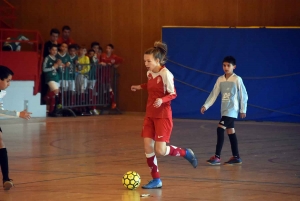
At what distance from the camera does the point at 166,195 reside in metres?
7.68

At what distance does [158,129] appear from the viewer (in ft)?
27.2

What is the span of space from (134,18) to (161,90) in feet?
44.0

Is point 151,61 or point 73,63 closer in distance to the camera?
point 151,61

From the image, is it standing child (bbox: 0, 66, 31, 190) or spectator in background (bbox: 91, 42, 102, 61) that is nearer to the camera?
standing child (bbox: 0, 66, 31, 190)

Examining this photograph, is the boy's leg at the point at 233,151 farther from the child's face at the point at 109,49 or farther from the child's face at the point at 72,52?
the child's face at the point at 109,49

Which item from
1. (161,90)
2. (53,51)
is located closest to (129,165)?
(161,90)

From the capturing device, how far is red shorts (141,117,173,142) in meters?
8.27

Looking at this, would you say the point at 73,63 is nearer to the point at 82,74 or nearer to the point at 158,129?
the point at 82,74

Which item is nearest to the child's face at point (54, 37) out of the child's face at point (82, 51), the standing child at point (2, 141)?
the child's face at point (82, 51)

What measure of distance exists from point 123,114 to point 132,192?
1360 cm

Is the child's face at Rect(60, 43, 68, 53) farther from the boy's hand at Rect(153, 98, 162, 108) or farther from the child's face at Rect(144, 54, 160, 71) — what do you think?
the boy's hand at Rect(153, 98, 162, 108)

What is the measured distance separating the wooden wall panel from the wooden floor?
4469 mm

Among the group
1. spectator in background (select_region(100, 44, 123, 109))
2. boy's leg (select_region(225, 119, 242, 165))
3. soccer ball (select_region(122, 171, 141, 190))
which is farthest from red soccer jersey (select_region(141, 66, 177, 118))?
spectator in background (select_region(100, 44, 123, 109))

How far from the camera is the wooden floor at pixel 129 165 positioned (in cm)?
779
